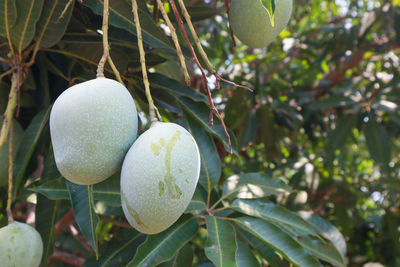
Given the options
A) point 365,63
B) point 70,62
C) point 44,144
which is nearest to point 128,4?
point 70,62

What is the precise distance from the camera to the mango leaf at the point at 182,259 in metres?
0.98

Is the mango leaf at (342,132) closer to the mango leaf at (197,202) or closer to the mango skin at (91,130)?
the mango leaf at (197,202)

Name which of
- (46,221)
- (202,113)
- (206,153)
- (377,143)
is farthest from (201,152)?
(377,143)

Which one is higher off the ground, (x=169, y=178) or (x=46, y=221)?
(x=169, y=178)

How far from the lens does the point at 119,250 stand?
100 centimetres

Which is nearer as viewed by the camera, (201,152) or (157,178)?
(157,178)

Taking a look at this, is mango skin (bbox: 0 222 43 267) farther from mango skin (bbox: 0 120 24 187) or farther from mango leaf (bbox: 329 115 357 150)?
mango leaf (bbox: 329 115 357 150)

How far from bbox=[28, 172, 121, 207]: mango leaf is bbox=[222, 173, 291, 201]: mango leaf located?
0.32 meters

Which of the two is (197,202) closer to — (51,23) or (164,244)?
(164,244)

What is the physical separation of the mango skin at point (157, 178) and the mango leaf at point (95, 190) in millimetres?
346

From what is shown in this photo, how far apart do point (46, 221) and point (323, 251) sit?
77 cm

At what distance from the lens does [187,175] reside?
1.90 ft

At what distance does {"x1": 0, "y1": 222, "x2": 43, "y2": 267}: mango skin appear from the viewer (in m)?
0.80

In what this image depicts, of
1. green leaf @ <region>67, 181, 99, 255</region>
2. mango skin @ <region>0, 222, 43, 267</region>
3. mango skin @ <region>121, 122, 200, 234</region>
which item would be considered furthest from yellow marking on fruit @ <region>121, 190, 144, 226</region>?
mango skin @ <region>0, 222, 43, 267</region>
